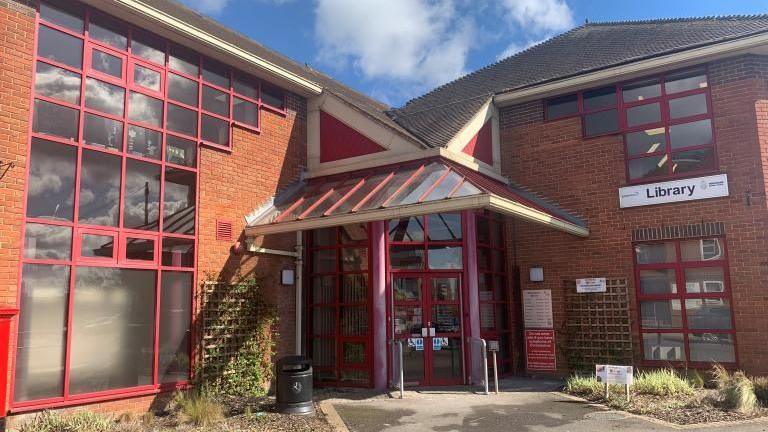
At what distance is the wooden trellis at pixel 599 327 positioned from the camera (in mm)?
11695

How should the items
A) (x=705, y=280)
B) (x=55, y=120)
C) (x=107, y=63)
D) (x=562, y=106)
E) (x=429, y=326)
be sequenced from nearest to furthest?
1. (x=55, y=120)
2. (x=107, y=63)
3. (x=705, y=280)
4. (x=429, y=326)
5. (x=562, y=106)

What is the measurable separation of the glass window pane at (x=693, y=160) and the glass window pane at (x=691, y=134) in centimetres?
16

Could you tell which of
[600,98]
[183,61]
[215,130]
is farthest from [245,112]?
[600,98]

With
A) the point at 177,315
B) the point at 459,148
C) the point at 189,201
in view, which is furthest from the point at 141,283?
the point at 459,148

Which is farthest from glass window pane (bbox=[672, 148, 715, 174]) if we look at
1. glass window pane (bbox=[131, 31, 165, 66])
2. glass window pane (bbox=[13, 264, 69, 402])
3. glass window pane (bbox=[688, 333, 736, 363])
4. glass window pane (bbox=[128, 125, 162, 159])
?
glass window pane (bbox=[13, 264, 69, 402])

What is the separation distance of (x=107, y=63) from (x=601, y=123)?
9.36m

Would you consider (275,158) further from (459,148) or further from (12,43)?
(12,43)

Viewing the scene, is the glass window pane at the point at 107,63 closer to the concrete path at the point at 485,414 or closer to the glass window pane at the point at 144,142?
the glass window pane at the point at 144,142

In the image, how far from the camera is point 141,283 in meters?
9.46

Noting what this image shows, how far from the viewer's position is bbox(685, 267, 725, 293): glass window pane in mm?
11102

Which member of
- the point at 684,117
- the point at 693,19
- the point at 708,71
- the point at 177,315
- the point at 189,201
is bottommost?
the point at 177,315

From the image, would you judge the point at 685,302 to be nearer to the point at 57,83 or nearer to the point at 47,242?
the point at 47,242

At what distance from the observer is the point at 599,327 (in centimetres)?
1196

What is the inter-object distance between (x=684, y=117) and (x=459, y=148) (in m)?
4.34
